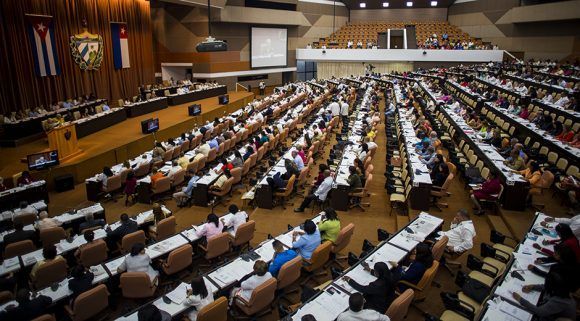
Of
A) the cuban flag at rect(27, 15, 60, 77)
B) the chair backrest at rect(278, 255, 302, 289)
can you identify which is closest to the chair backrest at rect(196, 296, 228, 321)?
the chair backrest at rect(278, 255, 302, 289)

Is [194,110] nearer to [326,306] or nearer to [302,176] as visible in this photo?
[302,176]

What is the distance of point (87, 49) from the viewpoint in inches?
804

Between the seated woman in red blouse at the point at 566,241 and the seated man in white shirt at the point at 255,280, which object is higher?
the seated woman in red blouse at the point at 566,241

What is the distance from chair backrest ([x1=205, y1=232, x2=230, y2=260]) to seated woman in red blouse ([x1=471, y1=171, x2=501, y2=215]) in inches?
237

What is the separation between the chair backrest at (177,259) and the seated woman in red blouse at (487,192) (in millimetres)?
6752

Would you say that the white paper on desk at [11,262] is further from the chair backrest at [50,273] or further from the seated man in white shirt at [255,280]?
the seated man in white shirt at [255,280]

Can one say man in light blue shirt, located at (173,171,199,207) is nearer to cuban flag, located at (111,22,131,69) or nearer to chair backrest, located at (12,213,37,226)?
chair backrest, located at (12,213,37,226)

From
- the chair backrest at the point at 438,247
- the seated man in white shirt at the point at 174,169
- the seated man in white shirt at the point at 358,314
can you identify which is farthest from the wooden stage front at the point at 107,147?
Result: the chair backrest at the point at 438,247

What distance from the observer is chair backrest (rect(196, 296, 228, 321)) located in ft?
15.9

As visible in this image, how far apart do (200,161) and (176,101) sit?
41.9 feet

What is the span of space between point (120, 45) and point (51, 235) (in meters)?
18.9

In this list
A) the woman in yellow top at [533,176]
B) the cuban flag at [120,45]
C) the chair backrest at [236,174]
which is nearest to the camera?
the woman in yellow top at [533,176]

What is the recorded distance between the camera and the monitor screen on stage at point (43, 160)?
11.3 meters

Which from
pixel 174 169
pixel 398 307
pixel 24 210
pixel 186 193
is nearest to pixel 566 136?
pixel 398 307
